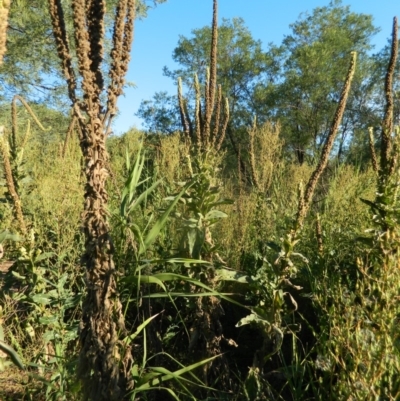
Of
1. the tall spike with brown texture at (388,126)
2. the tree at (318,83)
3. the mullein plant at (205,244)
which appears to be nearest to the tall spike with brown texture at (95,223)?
the mullein plant at (205,244)

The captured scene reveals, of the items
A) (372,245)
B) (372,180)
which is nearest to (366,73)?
(372,180)

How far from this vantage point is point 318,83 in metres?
20.1

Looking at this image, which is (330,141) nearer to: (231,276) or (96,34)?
(231,276)

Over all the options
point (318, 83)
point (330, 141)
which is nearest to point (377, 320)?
point (330, 141)

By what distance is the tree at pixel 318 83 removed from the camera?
1998 cm

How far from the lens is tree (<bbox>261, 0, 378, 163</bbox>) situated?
1998 centimetres

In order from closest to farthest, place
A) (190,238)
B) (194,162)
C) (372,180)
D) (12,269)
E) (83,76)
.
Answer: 1. (83,76)
2. (190,238)
3. (194,162)
4. (12,269)
5. (372,180)

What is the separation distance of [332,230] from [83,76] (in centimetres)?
260

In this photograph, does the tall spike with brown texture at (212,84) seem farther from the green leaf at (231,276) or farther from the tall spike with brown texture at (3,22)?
the tall spike with brown texture at (3,22)

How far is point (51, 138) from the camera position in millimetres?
11586

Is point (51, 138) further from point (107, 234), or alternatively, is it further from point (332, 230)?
point (107, 234)

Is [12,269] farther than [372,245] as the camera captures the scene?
Yes

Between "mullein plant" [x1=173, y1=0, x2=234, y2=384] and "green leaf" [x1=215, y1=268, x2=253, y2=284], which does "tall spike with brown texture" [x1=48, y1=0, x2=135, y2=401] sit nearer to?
"mullein plant" [x1=173, y1=0, x2=234, y2=384]

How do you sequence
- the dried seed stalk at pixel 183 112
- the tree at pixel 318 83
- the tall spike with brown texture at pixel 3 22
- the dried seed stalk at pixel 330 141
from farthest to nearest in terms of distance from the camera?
the tree at pixel 318 83 < the dried seed stalk at pixel 183 112 < the dried seed stalk at pixel 330 141 < the tall spike with brown texture at pixel 3 22
